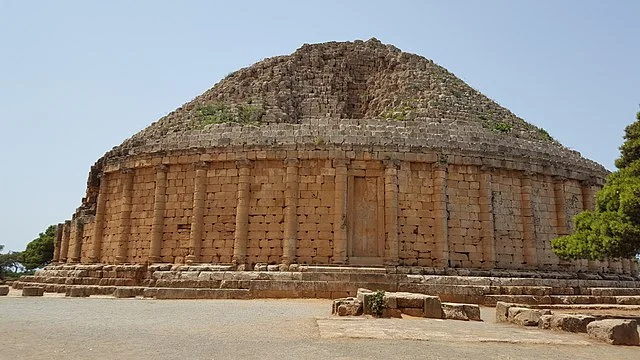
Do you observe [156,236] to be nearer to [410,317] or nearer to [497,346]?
[410,317]

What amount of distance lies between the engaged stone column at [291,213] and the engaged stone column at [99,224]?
10.0m

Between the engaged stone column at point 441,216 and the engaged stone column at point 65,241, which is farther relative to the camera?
the engaged stone column at point 65,241

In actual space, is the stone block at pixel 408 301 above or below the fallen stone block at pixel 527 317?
above

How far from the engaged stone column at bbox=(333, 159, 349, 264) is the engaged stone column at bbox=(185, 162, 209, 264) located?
227 inches

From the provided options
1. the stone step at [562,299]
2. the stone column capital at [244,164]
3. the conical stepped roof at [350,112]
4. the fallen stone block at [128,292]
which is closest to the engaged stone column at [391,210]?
the conical stepped roof at [350,112]

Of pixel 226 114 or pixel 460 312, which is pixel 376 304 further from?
pixel 226 114

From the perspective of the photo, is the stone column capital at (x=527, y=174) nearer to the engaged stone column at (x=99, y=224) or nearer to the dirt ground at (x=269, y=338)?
the dirt ground at (x=269, y=338)

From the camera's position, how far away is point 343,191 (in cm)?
2053

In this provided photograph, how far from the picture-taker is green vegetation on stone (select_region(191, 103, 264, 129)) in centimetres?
2373

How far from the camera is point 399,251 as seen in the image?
20.2 meters

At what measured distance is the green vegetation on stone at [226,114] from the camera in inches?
934

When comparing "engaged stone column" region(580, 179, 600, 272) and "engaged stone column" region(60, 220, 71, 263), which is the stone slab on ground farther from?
"engaged stone column" region(60, 220, 71, 263)

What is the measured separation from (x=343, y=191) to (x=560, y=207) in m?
10.4

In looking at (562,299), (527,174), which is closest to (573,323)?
(562,299)
